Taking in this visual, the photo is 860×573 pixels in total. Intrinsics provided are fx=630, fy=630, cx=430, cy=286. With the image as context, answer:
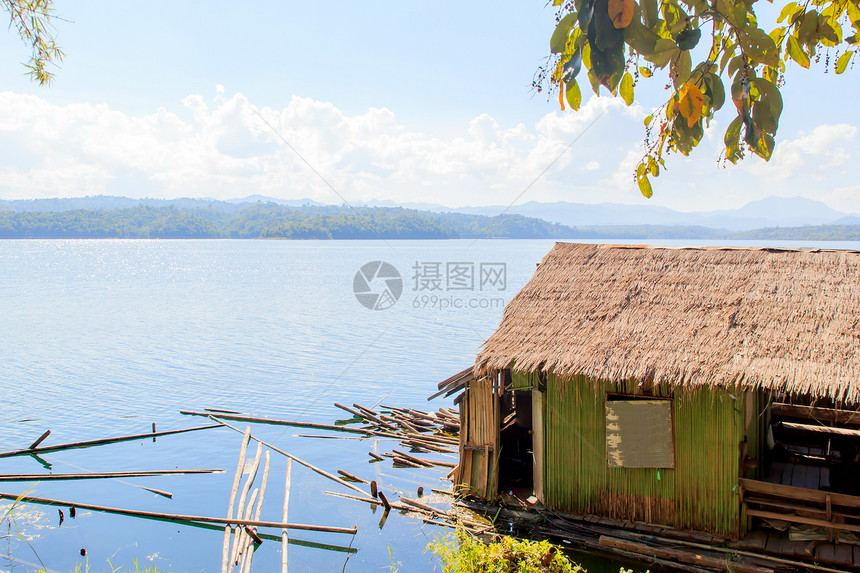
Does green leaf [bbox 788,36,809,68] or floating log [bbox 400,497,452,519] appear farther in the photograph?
floating log [bbox 400,497,452,519]

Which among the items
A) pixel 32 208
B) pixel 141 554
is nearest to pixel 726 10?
pixel 141 554

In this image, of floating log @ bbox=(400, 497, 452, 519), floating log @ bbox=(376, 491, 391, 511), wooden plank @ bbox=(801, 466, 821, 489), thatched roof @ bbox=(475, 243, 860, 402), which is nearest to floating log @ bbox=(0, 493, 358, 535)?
floating log @ bbox=(376, 491, 391, 511)

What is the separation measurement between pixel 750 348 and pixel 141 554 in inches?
425

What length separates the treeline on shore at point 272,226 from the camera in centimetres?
12825

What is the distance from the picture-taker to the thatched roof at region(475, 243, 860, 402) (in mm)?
8945

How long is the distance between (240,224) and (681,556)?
168 metres

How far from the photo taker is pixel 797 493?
29.2 ft

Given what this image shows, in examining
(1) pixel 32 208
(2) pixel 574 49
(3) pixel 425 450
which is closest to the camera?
(2) pixel 574 49

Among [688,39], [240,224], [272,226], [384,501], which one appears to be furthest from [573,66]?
[240,224]

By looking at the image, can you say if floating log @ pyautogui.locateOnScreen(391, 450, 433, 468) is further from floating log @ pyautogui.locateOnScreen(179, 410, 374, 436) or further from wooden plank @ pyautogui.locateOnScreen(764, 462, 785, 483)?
wooden plank @ pyautogui.locateOnScreen(764, 462, 785, 483)

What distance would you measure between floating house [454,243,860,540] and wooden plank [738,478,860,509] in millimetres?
18

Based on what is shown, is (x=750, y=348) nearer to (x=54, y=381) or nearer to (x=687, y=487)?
(x=687, y=487)

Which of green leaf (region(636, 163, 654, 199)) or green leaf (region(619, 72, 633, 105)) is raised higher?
green leaf (region(619, 72, 633, 105))

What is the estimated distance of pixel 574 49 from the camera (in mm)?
2426
